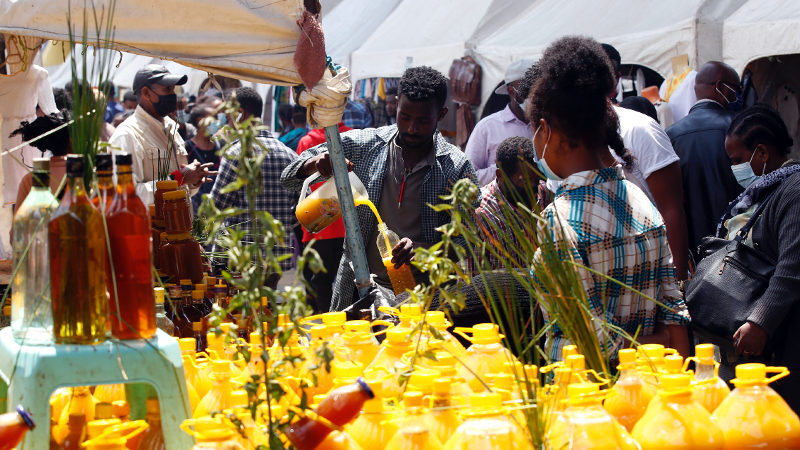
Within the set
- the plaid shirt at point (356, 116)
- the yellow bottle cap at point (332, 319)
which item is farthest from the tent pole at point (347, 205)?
the plaid shirt at point (356, 116)

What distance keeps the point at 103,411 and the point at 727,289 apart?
7.96 feet

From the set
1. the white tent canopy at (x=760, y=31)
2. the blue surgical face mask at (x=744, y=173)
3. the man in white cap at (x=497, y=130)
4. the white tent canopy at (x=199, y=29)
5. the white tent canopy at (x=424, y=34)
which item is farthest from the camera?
the white tent canopy at (x=424, y=34)

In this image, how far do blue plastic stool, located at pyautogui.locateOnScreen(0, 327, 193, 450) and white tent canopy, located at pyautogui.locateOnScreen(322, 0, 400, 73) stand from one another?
830cm

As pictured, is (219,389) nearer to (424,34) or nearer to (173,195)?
(173,195)

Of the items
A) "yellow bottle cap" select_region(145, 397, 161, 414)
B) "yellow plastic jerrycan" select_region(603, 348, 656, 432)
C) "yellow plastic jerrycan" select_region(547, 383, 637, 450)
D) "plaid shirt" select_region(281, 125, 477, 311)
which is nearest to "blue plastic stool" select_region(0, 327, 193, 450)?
"yellow bottle cap" select_region(145, 397, 161, 414)

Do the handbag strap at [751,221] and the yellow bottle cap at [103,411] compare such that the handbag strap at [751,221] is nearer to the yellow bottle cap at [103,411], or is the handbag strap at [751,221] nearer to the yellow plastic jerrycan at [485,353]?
the yellow plastic jerrycan at [485,353]

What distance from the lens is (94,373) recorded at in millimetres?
1233

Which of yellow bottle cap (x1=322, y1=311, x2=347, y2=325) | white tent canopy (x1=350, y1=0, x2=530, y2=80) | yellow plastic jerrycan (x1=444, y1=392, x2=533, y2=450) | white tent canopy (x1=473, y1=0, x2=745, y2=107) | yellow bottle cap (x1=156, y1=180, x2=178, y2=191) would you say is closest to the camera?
yellow plastic jerrycan (x1=444, y1=392, x2=533, y2=450)

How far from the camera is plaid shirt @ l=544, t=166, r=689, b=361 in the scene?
1.84 m

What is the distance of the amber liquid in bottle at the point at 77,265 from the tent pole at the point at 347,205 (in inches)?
60.3

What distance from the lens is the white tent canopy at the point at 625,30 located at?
549 centimetres

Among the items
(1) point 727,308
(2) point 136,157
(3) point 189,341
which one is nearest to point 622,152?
(1) point 727,308

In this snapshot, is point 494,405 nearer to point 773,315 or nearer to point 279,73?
point 279,73

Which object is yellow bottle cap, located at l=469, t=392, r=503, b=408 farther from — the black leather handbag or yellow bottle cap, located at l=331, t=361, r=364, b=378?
the black leather handbag
